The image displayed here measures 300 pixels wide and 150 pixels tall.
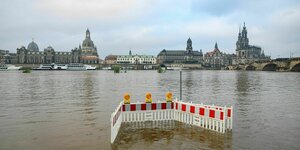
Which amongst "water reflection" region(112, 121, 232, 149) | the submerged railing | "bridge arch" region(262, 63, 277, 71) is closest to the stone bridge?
"bridge arch" region(262, 63, 277, 71)

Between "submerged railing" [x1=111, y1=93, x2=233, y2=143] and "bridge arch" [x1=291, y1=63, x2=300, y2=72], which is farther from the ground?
"bridge arch" [x1=291, y1=63, x2=300, y2=72]

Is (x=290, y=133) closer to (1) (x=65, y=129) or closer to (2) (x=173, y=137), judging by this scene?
(2) (x=173, y=137)

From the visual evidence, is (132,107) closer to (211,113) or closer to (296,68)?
(211,113)

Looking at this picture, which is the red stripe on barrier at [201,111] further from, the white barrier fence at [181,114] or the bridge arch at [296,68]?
the bridge arch at [296,68]

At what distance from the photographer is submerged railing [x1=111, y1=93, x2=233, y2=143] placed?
12.6 m

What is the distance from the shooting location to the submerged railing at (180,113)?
1259 centimetres

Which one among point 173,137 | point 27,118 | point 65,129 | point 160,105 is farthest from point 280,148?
point 27,118

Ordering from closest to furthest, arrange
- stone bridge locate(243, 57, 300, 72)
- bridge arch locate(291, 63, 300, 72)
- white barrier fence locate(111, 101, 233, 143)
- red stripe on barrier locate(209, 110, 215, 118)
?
white barrier fence locate(111, 101, 233, 143) → red stripe on barrier locate(209, 110, 215, 118) → bridge arch locate(291, 63, 300, 72) → stone bridge locate(243, 57, 300, 72)

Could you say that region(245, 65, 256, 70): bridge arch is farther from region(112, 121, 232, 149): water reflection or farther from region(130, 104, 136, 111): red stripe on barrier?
region(112, 121, 232, 149): water reflection

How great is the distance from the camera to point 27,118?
15.7m

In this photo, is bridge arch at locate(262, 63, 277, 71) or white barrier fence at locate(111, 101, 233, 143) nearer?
white barrier fence at locate(111, 101, 233, 143)

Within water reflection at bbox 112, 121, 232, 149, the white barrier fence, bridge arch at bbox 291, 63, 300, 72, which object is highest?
bridge arch at bbox 291, 63, 300, 72

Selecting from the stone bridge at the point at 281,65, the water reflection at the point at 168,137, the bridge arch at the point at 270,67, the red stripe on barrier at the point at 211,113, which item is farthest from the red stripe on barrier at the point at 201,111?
the bridge arch at the point at 270,67

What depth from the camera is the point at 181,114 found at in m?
14.5
